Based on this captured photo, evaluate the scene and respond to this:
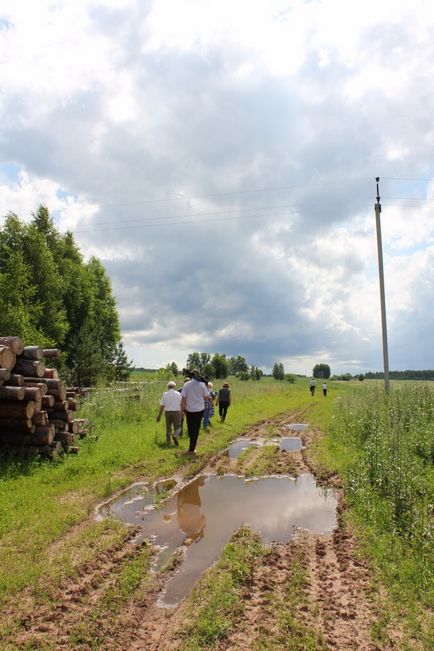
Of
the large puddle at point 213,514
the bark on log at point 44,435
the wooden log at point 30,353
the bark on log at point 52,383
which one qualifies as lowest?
the large puddle at point 213,514

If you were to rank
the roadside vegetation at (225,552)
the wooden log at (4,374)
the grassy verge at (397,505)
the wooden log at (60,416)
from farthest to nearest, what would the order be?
the wooden log at (60,416), the wooden log at (4,374), the grassy verge at (397,505), the roadside vegetation at (225,552)

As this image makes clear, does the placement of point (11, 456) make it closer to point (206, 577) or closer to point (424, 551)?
point (206, 577)

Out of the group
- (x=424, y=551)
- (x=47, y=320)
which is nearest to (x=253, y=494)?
(x=424, y=551)

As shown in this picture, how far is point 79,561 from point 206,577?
4.84 ft

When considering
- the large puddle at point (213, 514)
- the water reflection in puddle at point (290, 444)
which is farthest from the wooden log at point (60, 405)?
the water reflection in puddle at point (290, 444)

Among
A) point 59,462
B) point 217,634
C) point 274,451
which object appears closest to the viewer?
point 217,634

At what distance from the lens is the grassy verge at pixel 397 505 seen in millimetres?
4172

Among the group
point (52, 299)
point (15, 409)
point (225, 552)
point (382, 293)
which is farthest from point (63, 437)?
point (52, 299)

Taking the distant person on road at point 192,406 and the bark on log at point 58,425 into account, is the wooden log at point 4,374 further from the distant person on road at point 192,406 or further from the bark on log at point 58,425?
the distant person on road at point 192,406

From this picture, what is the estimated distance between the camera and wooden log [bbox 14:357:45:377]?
10.2 m

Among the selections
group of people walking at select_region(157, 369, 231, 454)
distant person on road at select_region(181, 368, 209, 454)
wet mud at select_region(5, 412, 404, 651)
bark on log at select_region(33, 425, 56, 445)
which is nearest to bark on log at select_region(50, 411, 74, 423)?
bark on log at select_region(33, 425, 56, 445)

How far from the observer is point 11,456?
9438 mm

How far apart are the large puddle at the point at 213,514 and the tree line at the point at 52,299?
19.4 m

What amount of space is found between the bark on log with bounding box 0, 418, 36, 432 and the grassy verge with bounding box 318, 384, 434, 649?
21.5ft
